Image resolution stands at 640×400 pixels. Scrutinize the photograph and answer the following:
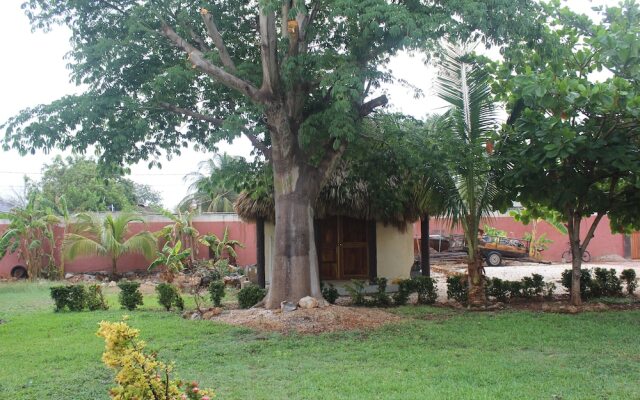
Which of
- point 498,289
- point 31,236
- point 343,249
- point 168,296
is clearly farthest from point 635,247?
point 31,236

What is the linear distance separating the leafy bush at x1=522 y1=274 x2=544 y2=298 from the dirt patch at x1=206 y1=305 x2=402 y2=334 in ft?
11.7

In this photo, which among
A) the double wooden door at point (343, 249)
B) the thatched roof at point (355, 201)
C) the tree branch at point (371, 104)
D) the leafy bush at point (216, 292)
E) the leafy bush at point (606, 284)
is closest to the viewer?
the tree branch at point (371, 104)

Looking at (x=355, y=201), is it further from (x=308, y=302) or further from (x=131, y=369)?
(x=131, y=369)

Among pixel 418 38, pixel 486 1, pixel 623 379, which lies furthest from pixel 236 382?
pixel 486 1

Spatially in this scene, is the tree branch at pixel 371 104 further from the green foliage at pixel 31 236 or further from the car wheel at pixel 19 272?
the car wheel at pixel 19 272

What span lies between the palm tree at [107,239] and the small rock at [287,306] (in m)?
12.8

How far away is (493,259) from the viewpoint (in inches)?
977

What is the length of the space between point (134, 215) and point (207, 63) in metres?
13.7

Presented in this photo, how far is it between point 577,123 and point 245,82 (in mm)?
5440

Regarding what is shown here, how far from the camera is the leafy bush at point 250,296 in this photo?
11453 mm

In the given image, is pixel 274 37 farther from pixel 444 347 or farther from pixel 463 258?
pixel 463 258

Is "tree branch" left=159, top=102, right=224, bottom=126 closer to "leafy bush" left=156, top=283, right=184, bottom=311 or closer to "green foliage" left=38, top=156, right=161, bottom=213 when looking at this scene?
"leafy bush" left=156, top=283, right=184, bottom=311

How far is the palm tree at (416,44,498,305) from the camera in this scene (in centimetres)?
1085

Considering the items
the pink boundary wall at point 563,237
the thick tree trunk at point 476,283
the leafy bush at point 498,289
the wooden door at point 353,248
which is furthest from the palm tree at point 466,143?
the pink boundary wall at point 563,237
